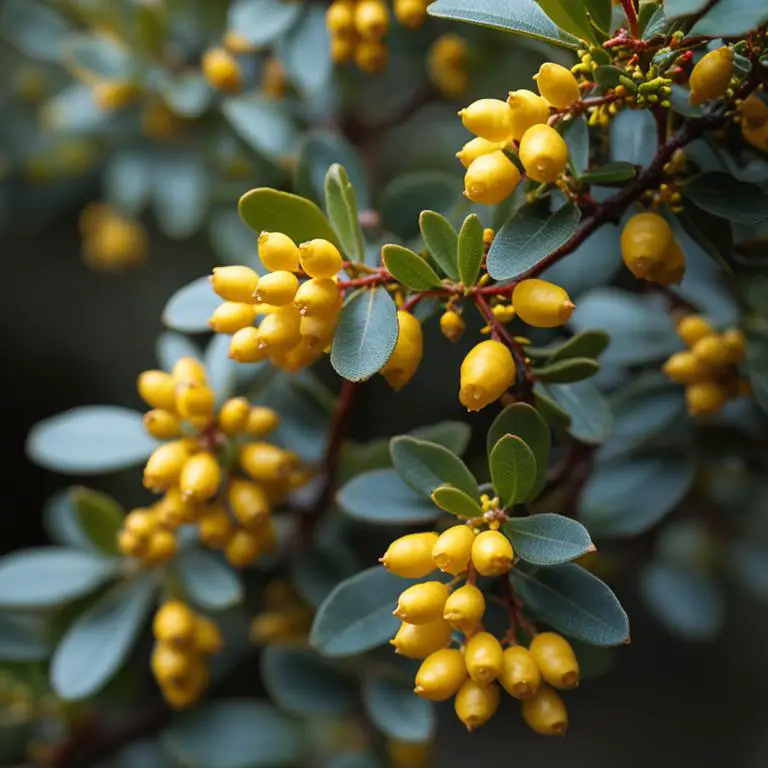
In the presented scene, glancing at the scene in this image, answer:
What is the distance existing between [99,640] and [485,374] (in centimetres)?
65

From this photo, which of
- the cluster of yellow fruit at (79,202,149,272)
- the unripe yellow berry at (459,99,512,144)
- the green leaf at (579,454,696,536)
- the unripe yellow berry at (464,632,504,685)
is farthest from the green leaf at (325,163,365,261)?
the cluster of yellow fruit at (79,202,149,272)

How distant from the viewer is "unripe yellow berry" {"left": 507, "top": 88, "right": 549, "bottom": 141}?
0.66 meters

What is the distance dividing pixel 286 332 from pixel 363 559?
2.04 ft

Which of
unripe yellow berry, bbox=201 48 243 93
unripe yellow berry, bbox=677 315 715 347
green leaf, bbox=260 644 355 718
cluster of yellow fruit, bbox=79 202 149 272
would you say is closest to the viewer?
unripe yellow berry, bbox=677 315 715 347

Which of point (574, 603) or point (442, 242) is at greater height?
point (442, 242)

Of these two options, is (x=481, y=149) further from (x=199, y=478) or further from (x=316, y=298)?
(x=199, y=478)

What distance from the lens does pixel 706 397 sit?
948mm

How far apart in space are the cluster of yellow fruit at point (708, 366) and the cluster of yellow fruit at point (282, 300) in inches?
17.4

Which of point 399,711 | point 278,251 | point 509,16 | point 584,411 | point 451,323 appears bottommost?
point 399,711

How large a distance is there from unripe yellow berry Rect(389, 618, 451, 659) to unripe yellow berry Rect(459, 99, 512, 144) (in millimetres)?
384

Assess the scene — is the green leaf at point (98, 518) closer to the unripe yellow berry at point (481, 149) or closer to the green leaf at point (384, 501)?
the green leaf at point (384, 501)

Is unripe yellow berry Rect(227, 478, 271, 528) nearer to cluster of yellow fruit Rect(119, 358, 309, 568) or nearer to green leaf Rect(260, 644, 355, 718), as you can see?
cluster of yellow fruit Rect(119, 358, 309, 568)

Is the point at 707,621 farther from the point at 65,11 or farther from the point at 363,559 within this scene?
the point at 65,11

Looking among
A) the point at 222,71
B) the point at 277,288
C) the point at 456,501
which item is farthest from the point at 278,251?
the point at 222,71
